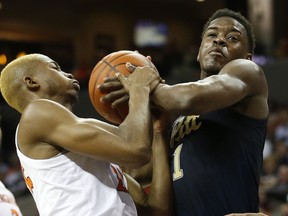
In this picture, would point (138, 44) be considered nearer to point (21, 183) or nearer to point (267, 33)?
point (267, 33)

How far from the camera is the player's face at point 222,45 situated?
10.9ft

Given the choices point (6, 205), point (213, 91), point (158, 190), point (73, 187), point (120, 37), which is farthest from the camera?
point (120, 37)

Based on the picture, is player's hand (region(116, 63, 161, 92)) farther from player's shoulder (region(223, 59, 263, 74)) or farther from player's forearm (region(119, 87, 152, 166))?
player's shoulder (region(223, 59, 263, 74))

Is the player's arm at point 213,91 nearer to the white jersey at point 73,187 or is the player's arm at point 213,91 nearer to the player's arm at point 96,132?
the player's arm at point 96,132

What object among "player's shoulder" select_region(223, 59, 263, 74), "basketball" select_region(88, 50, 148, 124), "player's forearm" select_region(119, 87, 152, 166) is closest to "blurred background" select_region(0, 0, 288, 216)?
"player's shoulder" select_region(223, 59, 263, 74)

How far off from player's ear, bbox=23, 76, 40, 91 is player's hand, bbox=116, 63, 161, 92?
0.54 metres

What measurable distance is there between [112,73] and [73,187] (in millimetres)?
624

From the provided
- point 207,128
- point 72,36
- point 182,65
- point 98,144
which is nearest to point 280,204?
point 207,128

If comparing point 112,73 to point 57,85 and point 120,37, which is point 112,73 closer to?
point 57,85

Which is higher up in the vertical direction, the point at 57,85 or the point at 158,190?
the point at 57,85

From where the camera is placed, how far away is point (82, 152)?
2906mm

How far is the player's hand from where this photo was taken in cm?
300

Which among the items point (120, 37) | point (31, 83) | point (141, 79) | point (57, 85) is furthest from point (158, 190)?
point (120, 37)

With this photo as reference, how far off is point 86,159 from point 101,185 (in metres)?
0.16
